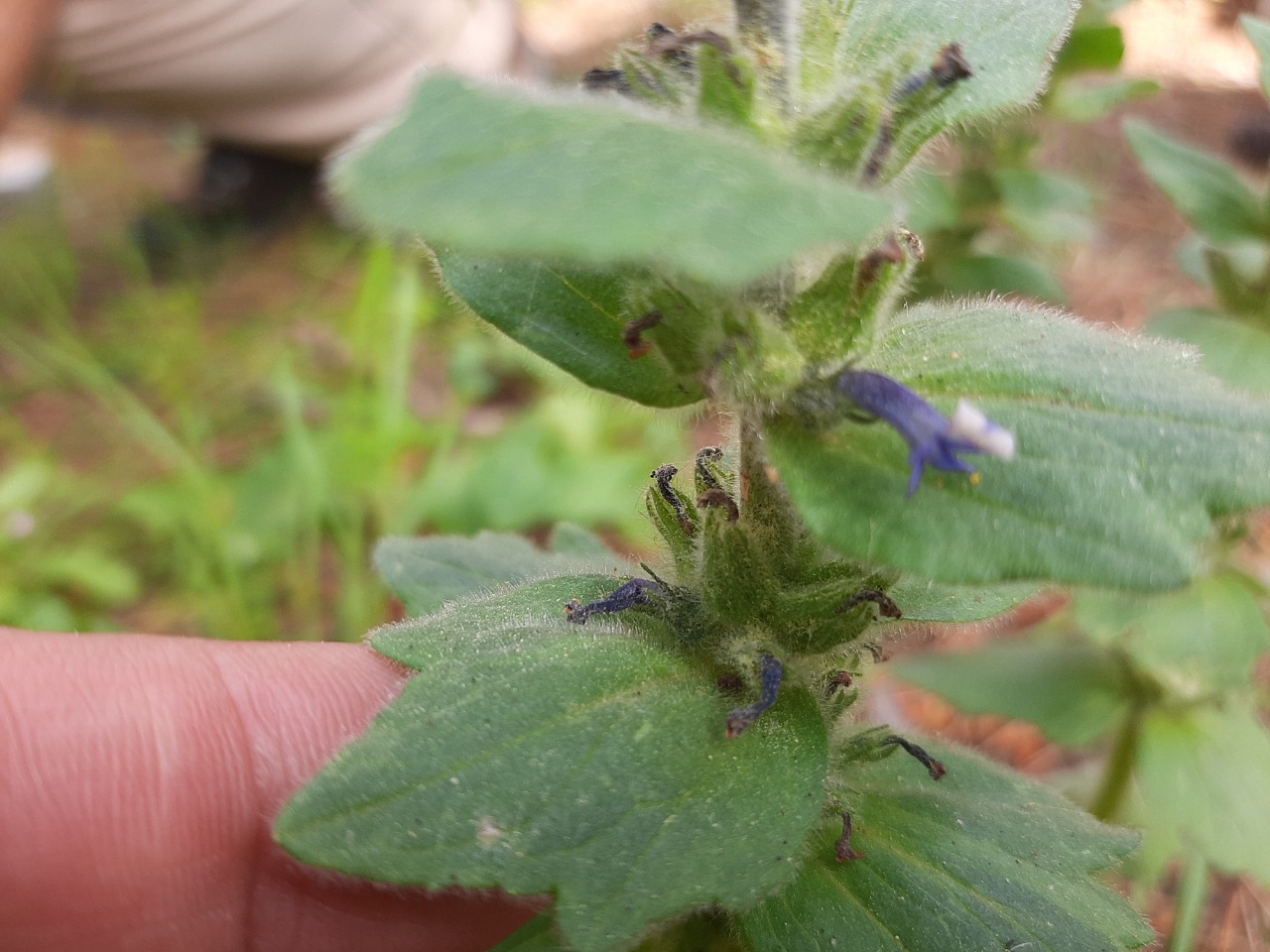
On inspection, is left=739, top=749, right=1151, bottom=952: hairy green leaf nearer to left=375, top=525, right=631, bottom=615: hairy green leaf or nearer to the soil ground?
left=375, top=525, right=631, bottom=615: hairy green leaf

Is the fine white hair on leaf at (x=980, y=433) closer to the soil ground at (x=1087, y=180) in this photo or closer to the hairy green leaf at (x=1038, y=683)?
the hairy green leaf at (x=1038, y=683)

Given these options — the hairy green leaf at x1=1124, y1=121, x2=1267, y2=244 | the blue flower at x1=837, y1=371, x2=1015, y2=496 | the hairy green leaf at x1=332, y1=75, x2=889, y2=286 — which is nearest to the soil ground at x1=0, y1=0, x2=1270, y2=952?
the hairy green leaf at x1=1124, y1=121, x2=1267, y2=244

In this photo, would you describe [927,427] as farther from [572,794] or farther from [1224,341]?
[1224,341]

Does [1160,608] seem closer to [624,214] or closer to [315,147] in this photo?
[624,214]

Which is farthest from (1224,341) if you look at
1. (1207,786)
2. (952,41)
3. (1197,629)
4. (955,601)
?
(952,41)

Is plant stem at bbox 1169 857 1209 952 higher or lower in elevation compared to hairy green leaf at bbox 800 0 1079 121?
lower

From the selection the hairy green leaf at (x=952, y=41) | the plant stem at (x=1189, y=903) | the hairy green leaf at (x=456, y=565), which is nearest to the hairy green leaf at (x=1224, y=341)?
the plant stem at (x=1189, y=903)

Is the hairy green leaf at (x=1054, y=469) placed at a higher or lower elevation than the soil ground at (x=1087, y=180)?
higher
